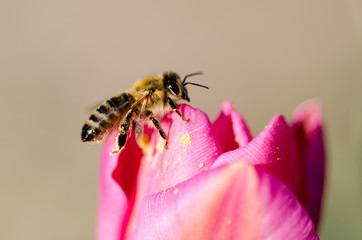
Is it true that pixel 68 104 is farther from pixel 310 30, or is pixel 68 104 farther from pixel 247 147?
pixel 247 147

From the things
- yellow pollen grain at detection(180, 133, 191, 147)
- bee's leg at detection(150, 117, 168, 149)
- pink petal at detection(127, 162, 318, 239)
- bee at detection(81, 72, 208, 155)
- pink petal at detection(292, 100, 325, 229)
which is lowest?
pink petal at detection(292, 100, 325, 229)

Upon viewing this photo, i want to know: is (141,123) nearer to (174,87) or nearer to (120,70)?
(174,87)

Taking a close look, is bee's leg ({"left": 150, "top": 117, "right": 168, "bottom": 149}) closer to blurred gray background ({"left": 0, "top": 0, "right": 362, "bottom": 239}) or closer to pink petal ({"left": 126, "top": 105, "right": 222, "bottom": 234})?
pink petal ({"left": 126, "top": 105, "right": 222, "bottom": 234})

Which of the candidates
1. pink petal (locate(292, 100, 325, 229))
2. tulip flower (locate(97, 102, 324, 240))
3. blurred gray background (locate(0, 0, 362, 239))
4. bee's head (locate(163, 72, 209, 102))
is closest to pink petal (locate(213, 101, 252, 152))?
tulip flower (locate(97, 102, 324, 240))

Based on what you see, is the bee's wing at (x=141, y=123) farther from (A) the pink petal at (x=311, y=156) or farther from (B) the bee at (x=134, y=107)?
(A) the pink petal at (x=311, y=156)

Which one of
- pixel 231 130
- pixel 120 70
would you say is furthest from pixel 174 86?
pixel 120 70

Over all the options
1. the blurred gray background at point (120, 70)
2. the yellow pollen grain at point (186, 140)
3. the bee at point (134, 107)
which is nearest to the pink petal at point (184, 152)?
the yellow pollen grain at point (186, 140)
